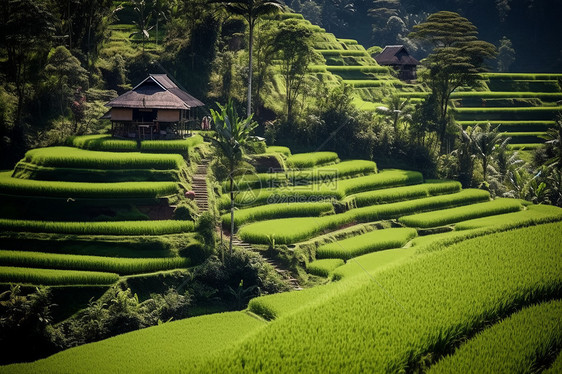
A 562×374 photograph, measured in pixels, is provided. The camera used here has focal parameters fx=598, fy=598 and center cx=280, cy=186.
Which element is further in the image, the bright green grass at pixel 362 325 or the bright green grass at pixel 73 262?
the bright green grass at pixel 73 262

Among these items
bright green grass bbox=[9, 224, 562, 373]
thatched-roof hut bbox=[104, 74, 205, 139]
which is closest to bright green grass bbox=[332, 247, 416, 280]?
bright green grass bbox=[9, 224, 562, 373]

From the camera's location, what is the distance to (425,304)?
717 inches

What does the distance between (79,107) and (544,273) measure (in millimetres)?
25368

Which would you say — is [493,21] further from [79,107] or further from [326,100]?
[79,107]

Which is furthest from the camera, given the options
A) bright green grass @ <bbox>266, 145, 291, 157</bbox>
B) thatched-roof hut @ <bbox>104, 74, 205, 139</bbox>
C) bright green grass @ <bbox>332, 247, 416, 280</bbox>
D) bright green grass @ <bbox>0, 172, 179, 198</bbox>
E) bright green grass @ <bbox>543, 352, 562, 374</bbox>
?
bright green grass @ <bbox>266, 145, 291, 157</bbox>

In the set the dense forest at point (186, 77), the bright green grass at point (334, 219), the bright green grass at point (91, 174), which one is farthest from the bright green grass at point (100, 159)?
the bright green grass at point (334, 219)

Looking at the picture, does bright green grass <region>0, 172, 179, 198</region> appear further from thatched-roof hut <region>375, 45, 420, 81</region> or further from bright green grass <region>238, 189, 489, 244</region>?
thatched-roof hut <region>375, 45, 420, 81</region>

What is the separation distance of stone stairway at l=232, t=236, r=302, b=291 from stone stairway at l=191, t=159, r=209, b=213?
228 centimetres

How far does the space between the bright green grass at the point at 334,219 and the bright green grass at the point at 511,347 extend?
1167 cm

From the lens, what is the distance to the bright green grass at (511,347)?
50.8 ft

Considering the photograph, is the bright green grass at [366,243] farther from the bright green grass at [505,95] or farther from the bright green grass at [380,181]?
the bright green grass at [505,95]

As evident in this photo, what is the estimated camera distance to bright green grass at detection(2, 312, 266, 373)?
17.5 metres

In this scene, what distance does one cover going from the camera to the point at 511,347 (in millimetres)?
16297

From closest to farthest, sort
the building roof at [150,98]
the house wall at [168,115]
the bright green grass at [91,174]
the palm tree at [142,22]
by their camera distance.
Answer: the bright green grass at [91,174], the building roof at [150,98], the house wall at [168,115], the palm tree at [142,22]
